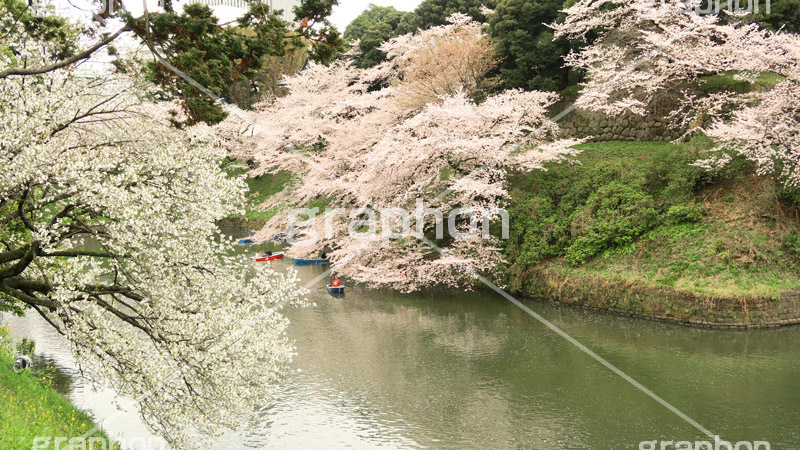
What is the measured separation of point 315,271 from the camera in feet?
96.2

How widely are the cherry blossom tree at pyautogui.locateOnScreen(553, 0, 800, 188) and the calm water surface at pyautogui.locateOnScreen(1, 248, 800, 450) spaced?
21.9 feet

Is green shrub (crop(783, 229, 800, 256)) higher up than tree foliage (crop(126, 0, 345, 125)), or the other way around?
tree foliage (crop(126, 0, 345, 125))

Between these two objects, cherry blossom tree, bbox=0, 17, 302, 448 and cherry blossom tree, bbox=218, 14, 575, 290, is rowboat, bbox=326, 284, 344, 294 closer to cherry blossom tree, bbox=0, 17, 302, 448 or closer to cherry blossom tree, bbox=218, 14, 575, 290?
cherry blossom tree, bbox=218, 14, 575, 290

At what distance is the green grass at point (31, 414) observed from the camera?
8.55 metres

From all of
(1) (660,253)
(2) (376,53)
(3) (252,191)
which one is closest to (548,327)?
(1) (660,253)

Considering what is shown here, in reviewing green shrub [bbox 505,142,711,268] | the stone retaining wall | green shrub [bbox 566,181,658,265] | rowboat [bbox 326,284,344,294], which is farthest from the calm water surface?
the stone retaining wall

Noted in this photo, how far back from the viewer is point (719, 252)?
19625 mm

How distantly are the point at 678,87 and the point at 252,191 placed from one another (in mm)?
32945

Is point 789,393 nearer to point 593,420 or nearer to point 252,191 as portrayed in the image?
point 593,420

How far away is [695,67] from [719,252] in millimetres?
9305

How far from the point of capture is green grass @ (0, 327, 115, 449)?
8552 mm

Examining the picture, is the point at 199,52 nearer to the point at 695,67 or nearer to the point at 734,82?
the point at 695,67

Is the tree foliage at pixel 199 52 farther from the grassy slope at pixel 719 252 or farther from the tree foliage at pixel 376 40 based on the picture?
the tree foliage at pixel 376 40

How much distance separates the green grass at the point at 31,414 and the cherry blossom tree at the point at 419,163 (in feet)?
43.9
